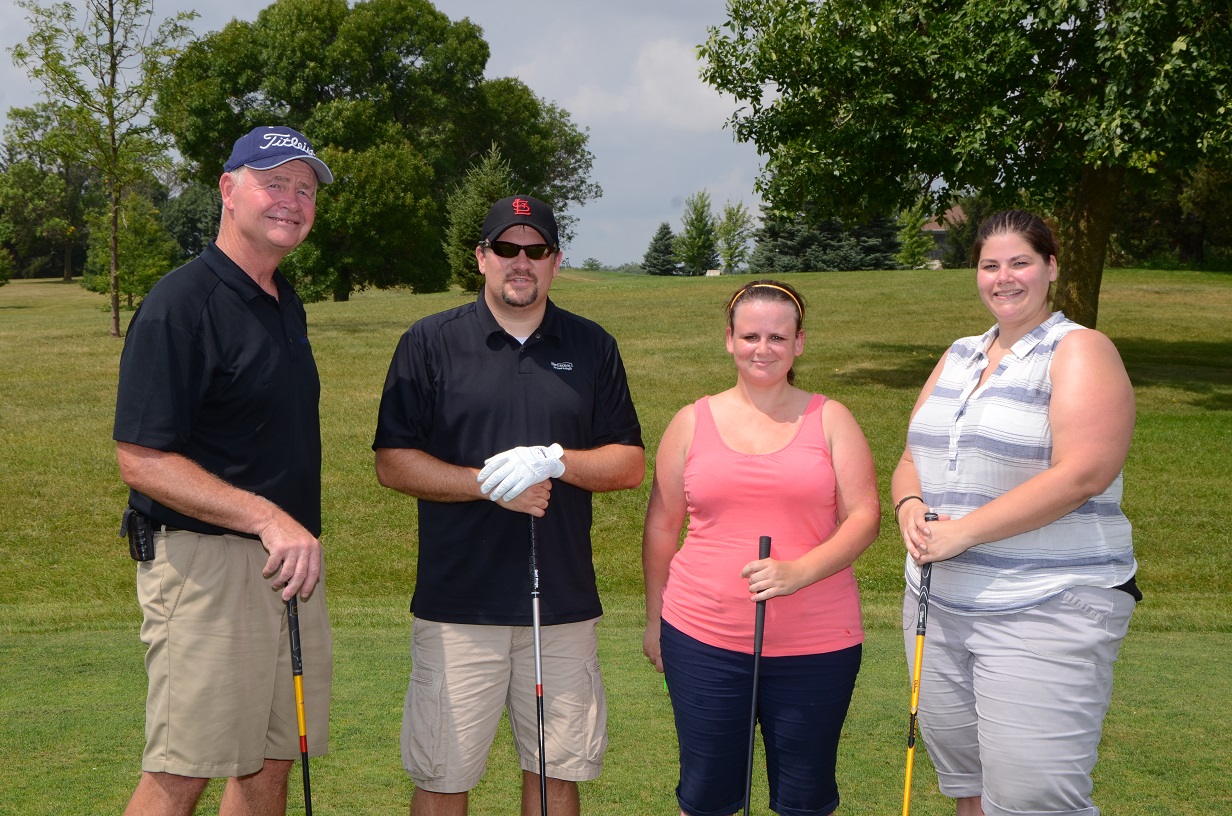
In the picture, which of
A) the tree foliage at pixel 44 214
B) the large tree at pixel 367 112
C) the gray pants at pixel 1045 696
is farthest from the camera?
the tree foliage at pixel 44 214

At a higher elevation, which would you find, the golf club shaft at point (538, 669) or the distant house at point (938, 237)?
the distant house at point (938, 237)

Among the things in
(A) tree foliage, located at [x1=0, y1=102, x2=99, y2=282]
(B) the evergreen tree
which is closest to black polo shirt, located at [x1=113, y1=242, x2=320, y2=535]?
(B) the evergreen tree

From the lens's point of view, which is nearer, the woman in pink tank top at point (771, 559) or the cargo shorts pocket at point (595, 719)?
the woman in pink tank top at point (771, 559)

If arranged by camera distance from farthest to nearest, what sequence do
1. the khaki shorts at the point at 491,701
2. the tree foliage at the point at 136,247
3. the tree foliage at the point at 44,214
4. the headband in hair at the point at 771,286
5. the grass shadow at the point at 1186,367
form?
the tree foliage at the point at 44,214, the tree foliage at the point at 136,247, the grass shadow at the point at 1186,367, the khaki shorts at the point at 491,701, the headband in hair at the point at 771,286

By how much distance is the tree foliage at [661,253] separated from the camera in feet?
196

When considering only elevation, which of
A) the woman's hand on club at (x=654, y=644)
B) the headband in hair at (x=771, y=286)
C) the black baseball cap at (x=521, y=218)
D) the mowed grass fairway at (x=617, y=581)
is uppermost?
the black baseball cap at (x=521, y=218)

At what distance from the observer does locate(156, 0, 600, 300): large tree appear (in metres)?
42.0

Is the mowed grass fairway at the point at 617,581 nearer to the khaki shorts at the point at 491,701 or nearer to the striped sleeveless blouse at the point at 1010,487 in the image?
the khaki shorts at the point at 491,701

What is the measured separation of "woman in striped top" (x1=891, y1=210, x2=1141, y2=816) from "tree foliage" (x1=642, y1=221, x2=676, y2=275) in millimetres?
56318

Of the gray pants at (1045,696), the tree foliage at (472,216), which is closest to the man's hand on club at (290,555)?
the gray pants at (1045,696)

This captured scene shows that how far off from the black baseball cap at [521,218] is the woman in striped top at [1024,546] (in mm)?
1381

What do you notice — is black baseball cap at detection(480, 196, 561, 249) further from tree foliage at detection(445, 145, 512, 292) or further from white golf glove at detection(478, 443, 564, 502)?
tree foliage at detection(445, 145, 512, 292)

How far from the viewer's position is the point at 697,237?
56688mm

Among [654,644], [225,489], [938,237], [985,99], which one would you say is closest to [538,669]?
[654,644]
